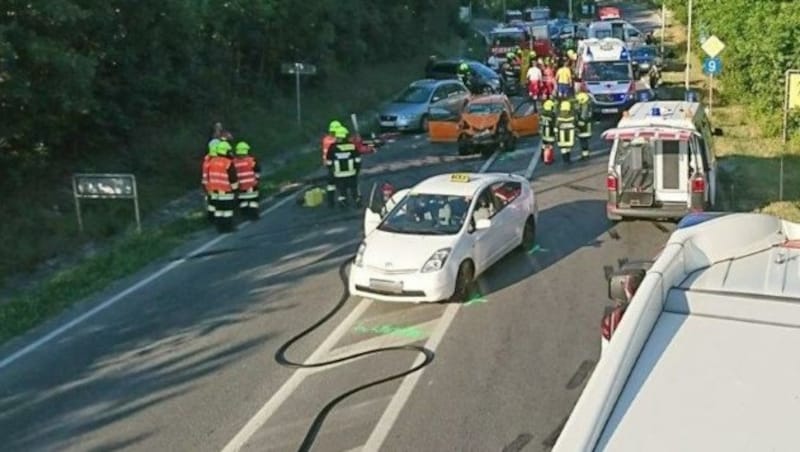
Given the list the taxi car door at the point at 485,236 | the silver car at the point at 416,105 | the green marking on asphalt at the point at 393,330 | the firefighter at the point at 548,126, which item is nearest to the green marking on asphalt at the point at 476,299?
the taxi car door at the point at 485,236

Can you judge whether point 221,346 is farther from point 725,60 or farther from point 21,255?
point 725,60

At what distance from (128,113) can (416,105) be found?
37.9ft

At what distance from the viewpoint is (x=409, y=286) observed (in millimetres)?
12438

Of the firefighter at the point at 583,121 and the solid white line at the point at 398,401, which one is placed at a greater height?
the firefighter at the point at 583,121

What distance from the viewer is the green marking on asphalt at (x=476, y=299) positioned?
12964 millimetres

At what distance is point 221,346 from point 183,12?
40.1ft

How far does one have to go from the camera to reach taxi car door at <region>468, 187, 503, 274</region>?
13547 mm

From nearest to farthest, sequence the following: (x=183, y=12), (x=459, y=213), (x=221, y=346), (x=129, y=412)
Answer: (x=129, y=412) → (x=221, y=346) → (x=459, y=213) → (x=183, y=12)

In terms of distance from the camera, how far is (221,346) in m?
11.8

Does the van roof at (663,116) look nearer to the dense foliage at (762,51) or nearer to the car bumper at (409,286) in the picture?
the car bumper at (409,286)

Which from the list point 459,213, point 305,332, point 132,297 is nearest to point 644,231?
point 459,213

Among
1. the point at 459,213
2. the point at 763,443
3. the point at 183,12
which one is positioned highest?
the point at 183,12

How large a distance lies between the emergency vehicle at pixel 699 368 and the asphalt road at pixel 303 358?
5.15 meters

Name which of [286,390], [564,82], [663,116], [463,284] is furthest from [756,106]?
[286,390]
